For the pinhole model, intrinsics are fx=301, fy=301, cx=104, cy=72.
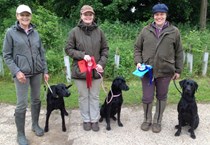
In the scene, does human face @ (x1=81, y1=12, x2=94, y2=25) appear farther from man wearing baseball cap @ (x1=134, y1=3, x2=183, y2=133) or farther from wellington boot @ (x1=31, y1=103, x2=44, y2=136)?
wellington boot @ (x1=31, y1=103, x2=44, y2=136)

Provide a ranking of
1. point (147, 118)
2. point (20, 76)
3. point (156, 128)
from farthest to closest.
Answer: point (147, 118), point (156, 128), point (20, 76)

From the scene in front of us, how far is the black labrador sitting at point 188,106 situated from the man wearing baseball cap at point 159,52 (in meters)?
0.28

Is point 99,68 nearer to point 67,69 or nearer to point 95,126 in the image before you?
point 95,126

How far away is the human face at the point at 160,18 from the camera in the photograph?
4409 mm

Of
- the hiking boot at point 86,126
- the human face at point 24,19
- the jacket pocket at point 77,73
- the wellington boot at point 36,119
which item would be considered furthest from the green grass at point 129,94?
the human face at point 24,19

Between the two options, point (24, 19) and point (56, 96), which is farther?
point (56, 96)

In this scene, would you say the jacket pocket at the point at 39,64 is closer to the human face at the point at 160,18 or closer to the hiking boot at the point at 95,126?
the hiking boot at the point at 95,126

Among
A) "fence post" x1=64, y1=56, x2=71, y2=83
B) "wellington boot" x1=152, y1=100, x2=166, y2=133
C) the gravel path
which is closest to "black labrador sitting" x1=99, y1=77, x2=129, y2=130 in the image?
the gravel path

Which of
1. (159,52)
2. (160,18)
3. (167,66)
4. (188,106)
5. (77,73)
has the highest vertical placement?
(160,18)

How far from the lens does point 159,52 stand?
4531mm

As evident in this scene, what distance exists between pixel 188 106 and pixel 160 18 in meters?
1.44

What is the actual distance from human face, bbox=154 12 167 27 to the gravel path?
1786mm

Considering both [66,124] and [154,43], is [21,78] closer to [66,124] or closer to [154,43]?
[66,124]

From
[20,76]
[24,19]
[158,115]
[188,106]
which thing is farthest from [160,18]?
[20,76]
